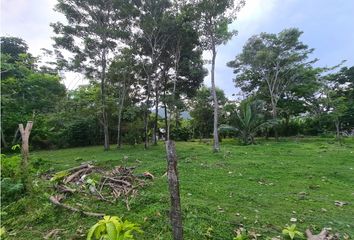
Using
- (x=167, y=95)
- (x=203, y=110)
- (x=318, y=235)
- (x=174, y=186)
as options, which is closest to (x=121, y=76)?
(x=167, y=95)

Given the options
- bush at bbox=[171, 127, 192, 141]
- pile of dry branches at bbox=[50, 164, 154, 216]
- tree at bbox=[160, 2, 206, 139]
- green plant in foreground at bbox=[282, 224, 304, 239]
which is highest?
tree at bbox=[160, 2, 206, 139]

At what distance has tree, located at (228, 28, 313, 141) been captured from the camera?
2183 centimetres

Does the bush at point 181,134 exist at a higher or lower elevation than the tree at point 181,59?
lower

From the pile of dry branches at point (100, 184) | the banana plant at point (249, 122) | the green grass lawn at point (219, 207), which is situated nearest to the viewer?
the green grass lawn at point (219, 207)

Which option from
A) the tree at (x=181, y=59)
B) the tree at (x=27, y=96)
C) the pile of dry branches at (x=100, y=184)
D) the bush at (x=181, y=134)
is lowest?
the pile of dry branches at (x=100, y=184)

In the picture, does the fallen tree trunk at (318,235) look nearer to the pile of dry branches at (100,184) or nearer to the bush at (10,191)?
the pile of dry branches at (100,184)

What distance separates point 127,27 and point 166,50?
123 inches

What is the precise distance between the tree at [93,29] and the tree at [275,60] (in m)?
11.3

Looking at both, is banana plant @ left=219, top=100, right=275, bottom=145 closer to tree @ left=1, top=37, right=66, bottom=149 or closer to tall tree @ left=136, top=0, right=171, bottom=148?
tall tree @ left=136, top=0, right=171, bottom=148

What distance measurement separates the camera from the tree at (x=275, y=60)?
21.8 m

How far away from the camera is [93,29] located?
1566 centimetres

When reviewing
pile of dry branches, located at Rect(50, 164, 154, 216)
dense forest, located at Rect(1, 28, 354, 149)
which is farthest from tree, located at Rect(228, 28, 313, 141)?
pile of dry branches, located at Rect(50, 164, 154, 216)

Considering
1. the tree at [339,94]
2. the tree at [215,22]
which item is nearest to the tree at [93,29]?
the tree at [215,22]

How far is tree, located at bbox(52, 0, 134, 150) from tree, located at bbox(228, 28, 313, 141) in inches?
446
